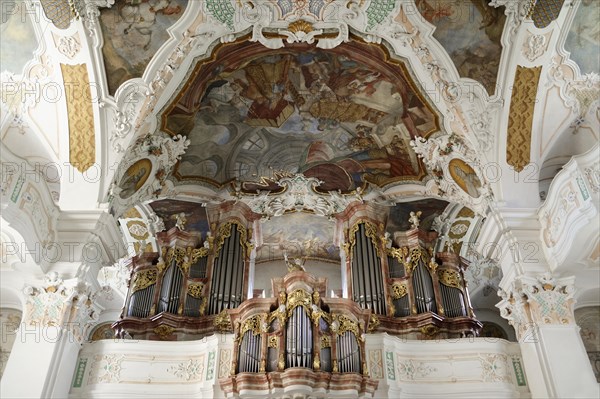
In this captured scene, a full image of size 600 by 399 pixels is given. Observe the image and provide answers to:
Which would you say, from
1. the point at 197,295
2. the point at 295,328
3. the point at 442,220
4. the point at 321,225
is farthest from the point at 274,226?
the point at 295,328

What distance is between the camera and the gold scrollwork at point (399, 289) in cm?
1256

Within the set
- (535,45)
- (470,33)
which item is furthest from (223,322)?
(535,45)

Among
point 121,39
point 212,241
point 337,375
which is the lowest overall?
point 337,375

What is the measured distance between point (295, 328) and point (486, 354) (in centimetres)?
346

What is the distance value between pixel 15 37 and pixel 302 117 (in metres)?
6.15

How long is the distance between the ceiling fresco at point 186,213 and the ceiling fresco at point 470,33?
7.44m

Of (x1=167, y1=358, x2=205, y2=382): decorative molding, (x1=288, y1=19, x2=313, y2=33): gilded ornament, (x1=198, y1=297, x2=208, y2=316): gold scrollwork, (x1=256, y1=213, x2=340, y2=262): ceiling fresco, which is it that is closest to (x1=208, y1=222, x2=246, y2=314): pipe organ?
(x1=198, y1=297, x2=208, y2=316): gold scrollwork

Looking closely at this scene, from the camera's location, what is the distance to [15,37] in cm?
1026

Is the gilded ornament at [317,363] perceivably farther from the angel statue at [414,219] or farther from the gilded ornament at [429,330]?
the angel statue at [414,219]

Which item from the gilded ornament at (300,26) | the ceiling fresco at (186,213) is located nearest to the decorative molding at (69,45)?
the gilded ornament at (300,26)

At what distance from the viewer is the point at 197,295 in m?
12.6

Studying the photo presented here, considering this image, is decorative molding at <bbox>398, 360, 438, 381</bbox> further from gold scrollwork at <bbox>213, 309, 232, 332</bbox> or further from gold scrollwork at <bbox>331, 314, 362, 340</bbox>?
gold scrollwork at <bbox>213, 309, 232, 332</bbox>

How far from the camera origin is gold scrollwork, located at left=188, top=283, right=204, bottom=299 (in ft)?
41.2

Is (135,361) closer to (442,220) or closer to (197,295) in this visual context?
(197,295)
